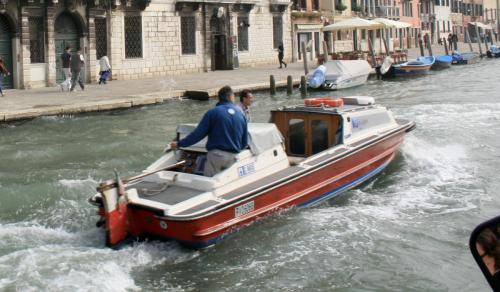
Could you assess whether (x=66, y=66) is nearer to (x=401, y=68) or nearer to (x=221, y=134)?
(x=401, y=68)

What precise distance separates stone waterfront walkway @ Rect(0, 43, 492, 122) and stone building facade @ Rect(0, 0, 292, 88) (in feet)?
2.93

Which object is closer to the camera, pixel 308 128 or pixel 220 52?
pixel 308 128

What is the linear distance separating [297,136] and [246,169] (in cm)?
212

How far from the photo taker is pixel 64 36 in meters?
22.1

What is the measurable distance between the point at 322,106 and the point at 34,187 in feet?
13.6

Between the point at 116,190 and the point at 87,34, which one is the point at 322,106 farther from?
the point at 87,34

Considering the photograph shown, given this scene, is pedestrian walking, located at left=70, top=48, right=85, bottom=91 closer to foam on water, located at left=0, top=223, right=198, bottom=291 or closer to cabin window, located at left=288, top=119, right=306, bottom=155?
cabin window, located at left=288, top=119, right=306, bottom=155

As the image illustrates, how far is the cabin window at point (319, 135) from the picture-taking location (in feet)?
28.5

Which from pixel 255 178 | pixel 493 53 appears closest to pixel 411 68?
pixel 493 53

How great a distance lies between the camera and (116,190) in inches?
239

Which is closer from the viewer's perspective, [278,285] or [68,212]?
[278,285]

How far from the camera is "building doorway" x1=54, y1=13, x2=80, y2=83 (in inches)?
862

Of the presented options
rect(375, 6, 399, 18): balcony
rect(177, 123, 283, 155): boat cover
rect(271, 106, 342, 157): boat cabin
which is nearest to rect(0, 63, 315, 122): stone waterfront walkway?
rect(271, 106, 342, 157): boat cabin

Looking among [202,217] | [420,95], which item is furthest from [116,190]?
[420,95]
